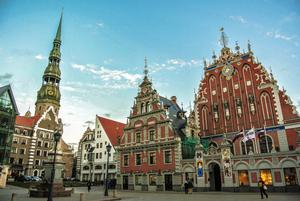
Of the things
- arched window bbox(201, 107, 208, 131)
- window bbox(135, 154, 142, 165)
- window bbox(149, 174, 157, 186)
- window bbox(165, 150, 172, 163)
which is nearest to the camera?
window bbox(165, 150, 172, 163)

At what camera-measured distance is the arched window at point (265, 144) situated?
28578 millimetres

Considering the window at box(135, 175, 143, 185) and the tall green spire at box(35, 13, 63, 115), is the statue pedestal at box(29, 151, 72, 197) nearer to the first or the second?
the window at box(135, 175, 143, 185)

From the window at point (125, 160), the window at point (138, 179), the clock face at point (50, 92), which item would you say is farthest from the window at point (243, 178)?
the clock face at point (50, 92)

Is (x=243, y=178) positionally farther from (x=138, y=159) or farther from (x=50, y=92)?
(x=50, y=92)

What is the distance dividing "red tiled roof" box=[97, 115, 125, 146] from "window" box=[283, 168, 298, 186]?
3413 centimetres

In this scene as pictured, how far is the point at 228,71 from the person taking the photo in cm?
3541

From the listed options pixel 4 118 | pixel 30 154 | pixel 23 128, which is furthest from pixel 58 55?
pixel 4 118

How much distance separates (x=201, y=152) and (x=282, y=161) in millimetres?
9277

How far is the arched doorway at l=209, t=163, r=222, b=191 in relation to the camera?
30.5 meters

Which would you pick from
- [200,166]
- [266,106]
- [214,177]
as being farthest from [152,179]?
[266,106]

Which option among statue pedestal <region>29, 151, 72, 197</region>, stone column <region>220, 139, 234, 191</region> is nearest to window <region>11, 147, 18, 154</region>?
statue pedestal <region>29, 151, 72, 197</region>

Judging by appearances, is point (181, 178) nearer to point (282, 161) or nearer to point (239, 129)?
point (239, 129)

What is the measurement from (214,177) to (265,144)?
774cm

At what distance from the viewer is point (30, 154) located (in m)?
59.3
